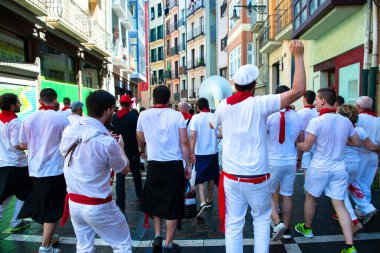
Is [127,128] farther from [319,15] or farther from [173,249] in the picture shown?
[319,15]

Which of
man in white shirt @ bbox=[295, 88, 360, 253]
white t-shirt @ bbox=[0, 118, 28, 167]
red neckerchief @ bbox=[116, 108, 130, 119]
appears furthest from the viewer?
red neckerchief @ bbox=[116, 108, 130, 119]

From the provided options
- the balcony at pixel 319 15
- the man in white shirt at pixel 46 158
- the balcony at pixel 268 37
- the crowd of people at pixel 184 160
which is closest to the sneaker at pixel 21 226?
the crowd of people at pixel 184 160

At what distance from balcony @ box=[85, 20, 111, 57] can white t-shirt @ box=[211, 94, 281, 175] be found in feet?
43.3

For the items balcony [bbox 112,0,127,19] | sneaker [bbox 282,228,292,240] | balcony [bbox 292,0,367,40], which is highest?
balcony [bbox 112,0,127,19]

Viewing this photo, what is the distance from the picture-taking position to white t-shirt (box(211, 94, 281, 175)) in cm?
332

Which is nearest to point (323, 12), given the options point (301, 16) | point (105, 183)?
point (301, 16)

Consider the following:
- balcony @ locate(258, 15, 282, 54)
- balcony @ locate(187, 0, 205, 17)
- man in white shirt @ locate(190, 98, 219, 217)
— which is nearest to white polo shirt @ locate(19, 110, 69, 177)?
man in white shirt @ locate(190, 98, 219, 217)

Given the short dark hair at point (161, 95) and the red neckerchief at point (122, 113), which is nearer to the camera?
the short dark hair at point (161, 95)

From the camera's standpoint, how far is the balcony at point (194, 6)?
132 feet

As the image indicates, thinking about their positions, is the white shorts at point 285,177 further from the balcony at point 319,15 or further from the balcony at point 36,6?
the balcony at point 36,6

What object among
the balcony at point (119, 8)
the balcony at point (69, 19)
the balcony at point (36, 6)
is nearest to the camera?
the balcony at point (36, 6)

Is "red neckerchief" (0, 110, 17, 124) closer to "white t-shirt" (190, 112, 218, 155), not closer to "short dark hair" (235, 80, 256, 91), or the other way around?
"white t-shirt" (190, 112, 218, 155)

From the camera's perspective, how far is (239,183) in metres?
3.42

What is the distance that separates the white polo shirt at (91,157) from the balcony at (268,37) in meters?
14.9
